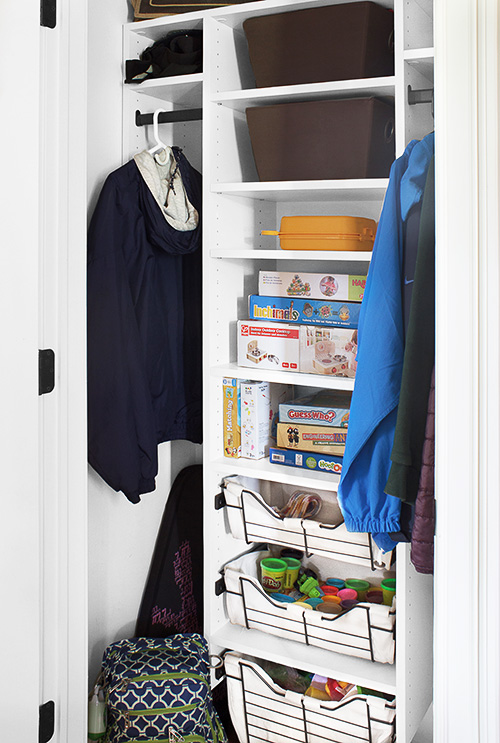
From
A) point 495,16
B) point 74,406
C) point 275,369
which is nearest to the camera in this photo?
point 495,16

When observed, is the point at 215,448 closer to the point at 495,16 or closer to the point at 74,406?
the point at 74,406

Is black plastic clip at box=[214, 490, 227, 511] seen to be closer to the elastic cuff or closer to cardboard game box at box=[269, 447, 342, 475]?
cardboard game box at box=[269, 447, 342, 475]

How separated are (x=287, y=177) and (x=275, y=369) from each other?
508 millimetres

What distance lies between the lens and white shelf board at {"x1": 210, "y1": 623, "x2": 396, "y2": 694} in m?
1.78

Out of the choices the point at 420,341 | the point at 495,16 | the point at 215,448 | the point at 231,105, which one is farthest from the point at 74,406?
the point at 495,16

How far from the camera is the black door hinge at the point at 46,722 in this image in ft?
5.02

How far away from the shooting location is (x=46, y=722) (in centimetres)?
154

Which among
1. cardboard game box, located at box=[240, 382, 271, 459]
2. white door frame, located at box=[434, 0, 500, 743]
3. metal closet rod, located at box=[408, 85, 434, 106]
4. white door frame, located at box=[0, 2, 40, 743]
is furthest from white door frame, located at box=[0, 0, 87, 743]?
white door frame, located at box=[434, 0, 500, 743]

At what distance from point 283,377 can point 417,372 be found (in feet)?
2.15

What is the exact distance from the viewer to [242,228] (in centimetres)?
209

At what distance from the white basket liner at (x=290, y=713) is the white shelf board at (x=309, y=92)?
1489mm

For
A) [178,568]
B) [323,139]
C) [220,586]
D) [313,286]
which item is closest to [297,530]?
[220,586]

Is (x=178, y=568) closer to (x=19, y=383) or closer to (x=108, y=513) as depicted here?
(x=108, y=513)

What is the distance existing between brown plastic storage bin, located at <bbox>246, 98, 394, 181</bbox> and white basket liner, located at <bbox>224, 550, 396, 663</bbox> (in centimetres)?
110
